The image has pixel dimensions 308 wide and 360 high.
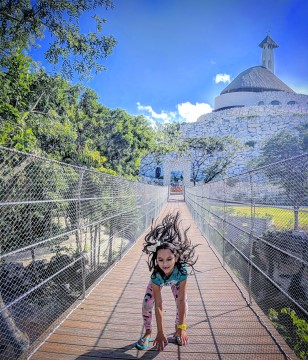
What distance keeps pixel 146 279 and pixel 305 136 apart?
1107 inches

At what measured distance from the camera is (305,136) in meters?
28.2

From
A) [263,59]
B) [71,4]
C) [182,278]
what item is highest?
[263,59]

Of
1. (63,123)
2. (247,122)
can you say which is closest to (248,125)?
(247,122)

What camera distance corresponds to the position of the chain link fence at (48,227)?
4199 millimetres

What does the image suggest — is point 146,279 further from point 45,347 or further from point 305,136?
point 305,136

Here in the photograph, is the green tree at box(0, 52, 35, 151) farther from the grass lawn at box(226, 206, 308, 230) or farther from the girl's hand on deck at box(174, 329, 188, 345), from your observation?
the grass lawn at box(226, 206, 308, 230)

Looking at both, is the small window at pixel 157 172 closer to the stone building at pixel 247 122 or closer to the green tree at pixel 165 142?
the stone building at pixel 247 122

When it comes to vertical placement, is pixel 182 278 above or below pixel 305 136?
below

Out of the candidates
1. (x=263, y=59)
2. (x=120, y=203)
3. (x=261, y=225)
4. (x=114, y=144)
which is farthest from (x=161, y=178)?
(x=263, y=59)

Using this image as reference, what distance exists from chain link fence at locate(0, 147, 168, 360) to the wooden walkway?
29 cm

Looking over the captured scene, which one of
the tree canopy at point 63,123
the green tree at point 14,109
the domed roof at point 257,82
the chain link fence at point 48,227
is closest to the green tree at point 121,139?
the tree canopy at point 63,123

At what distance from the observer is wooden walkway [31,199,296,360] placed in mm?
2615

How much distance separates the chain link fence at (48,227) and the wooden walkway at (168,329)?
0.29 metres

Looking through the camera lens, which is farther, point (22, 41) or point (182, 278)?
point (22, 41)
